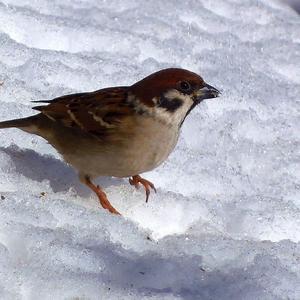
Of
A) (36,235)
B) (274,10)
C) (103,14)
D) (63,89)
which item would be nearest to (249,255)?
(36,235)

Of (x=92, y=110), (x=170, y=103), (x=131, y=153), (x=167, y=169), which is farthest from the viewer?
(x=167, y=169)

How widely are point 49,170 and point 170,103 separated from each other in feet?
2.66

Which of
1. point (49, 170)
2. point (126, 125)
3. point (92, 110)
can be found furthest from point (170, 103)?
point (49, 170)

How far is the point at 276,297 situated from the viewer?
4145 mm

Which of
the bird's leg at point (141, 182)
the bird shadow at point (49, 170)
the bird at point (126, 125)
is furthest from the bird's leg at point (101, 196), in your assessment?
the bird's leg at point (141, 182)

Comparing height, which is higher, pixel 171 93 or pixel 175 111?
pixel 171 93

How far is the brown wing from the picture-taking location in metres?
5.09

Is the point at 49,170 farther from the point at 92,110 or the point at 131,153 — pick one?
the point at 131,153

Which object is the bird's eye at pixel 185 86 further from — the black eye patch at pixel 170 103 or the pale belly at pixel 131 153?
the pale belly at pixel 131 153

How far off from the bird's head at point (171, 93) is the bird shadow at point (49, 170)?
0.58 metres

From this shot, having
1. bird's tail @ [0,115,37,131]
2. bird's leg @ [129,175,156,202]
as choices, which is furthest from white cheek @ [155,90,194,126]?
bird's tail @ [0,115,37,131]

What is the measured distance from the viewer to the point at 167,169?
18.3 feet

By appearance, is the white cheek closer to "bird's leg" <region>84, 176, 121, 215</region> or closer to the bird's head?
the bird's head

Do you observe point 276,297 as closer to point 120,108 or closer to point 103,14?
point 120,108
